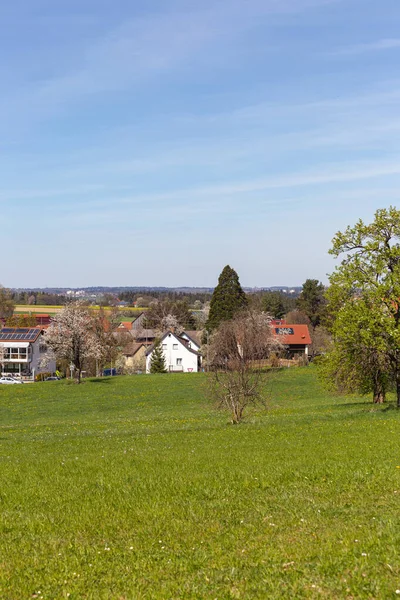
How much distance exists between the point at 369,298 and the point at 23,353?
81.0 metres

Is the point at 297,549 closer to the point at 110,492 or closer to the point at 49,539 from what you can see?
the point at 49,539

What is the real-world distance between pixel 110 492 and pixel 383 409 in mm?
21011

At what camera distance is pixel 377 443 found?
18094 mm

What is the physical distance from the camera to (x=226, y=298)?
286 ft

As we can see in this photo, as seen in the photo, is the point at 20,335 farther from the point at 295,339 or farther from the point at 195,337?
the point at 295,339

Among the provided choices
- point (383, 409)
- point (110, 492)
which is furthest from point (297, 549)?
point (383, 409)

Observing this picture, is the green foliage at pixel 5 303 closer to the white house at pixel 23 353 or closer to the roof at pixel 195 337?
the white house at pixel 23 353

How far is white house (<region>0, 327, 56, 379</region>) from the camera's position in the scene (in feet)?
327

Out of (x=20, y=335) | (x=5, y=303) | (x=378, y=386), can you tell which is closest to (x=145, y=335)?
(x=5, y=303)

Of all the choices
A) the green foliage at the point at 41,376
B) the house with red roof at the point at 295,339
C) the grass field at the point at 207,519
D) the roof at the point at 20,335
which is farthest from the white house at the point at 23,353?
the grass field at the point at 207,519

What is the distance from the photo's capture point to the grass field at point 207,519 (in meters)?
7.96

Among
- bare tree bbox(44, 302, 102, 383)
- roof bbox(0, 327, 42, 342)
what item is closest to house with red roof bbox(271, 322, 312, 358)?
bare tree bbox(44, 302, 102, 383)

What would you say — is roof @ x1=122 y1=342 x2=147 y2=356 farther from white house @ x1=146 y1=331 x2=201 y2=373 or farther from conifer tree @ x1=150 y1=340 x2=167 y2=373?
conifer tree @ x1=150 y1=340 x2=167 y2=373

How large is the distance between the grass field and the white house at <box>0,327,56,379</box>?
81444 mm
